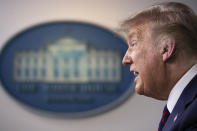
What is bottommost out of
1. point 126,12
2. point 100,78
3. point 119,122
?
point 119,122

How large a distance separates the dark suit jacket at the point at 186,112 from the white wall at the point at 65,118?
1046 mm

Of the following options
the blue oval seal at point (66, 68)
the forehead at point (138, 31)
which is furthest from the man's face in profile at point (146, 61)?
the blue oval seal at point (66, 68)

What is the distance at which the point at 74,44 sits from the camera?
175cm

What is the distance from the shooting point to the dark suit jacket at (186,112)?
1.98 feet

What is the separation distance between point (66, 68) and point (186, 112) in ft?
3.91

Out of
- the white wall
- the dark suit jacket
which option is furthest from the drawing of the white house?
the dark suit jacket

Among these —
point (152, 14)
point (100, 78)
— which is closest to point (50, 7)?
point (100, 78)

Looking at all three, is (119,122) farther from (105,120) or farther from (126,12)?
(126,12)

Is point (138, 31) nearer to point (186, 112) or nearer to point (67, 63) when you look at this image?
point (186, 112)

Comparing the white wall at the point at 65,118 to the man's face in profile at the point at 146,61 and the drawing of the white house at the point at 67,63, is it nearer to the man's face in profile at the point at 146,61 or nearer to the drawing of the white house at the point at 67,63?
the drawing of the white house at the point at 67,63

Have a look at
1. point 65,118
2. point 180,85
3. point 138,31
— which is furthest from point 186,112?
point 65,118

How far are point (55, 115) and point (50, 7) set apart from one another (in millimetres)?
659

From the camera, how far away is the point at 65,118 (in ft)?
5.64

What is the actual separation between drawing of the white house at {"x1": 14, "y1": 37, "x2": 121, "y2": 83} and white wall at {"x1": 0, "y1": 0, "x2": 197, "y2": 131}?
15 cm
